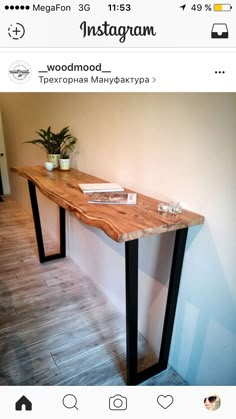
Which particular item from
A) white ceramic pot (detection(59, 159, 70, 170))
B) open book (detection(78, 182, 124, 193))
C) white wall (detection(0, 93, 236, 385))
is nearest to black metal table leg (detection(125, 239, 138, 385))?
white wall (detection(0, 93, 236, 385))

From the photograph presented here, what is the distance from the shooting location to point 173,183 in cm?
111

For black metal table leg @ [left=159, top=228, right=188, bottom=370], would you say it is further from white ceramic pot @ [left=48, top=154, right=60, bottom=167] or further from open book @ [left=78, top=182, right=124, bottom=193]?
white ceramic pot @ [left=48, top=154, right=60, bottom=167]

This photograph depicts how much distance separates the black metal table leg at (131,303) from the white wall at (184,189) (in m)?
0.26
